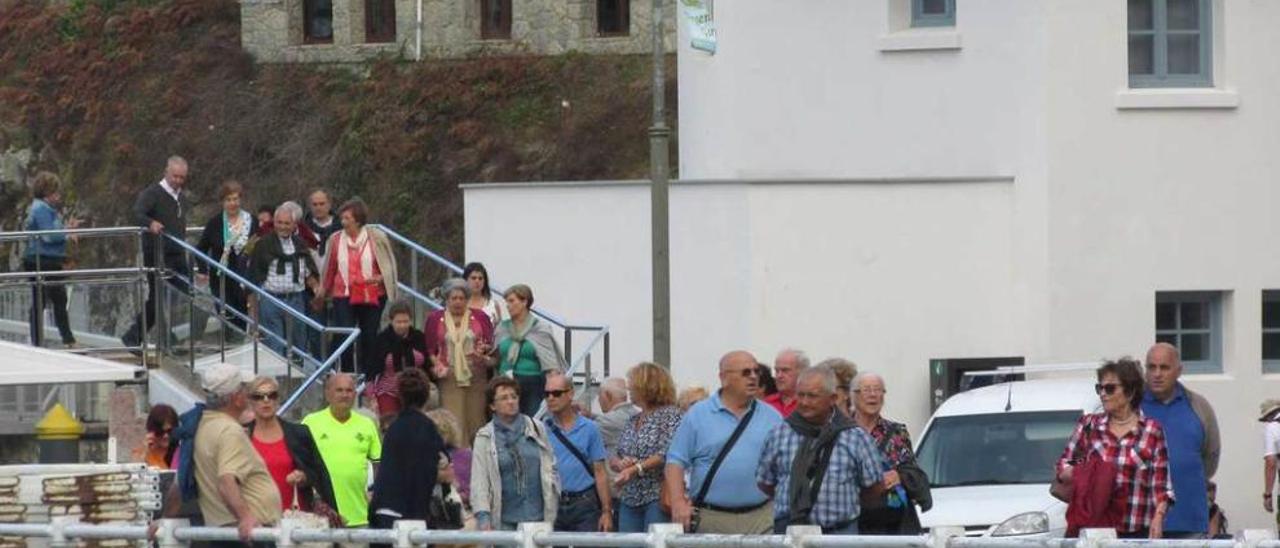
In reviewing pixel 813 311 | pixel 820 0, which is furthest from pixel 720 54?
pixel 813 311

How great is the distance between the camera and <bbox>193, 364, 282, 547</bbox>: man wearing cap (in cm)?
1430

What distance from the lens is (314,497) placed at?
1562 centimetres

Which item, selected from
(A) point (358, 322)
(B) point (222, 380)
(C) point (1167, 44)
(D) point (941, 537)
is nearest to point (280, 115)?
(C) point (1167, 44)

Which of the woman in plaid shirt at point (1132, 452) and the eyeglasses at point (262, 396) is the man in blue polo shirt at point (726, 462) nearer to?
the woman in plaid shirt at point (1132, 452)

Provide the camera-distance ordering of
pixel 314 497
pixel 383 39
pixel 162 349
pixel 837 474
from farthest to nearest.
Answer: pixel 383 39, pixel 162 349, pixel 314 497, pixel 837 474

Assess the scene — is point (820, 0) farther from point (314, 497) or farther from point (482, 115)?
point (482, 115)

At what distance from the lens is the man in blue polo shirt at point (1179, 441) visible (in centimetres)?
1515

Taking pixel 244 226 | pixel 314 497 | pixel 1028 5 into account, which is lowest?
pixel 314 497

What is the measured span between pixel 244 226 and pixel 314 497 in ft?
32.8

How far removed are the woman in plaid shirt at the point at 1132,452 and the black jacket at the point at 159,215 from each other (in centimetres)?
1190

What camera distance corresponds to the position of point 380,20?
4997 centimetres

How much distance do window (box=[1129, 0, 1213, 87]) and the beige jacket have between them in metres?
12.5

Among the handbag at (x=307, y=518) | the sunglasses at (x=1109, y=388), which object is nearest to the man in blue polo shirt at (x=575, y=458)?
the handbag at (x=307, y=518)

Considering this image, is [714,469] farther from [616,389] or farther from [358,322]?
[358,322]
